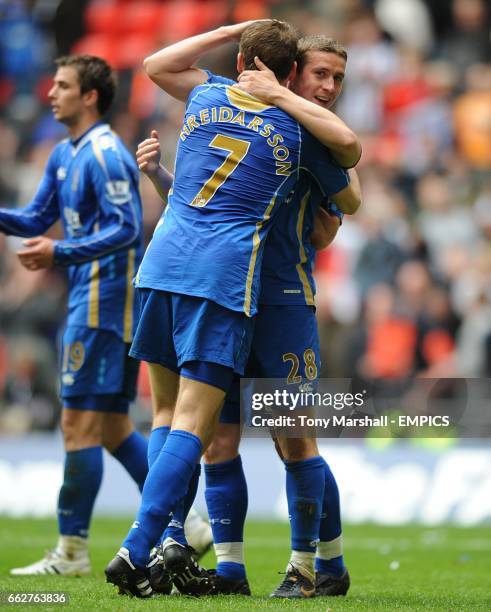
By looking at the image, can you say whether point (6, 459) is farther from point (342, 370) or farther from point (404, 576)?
point (404, 576)

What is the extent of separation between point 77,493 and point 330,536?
1.70 metres

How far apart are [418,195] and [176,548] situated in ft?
32.9

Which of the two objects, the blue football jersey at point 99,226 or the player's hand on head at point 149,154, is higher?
the player's hand on head at point 149,154

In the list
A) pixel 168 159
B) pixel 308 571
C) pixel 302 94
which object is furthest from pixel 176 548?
pixel 168 159

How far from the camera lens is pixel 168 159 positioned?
15.7 meters

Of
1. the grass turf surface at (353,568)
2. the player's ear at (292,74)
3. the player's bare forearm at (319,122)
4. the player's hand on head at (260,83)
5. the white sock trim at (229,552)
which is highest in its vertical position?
the player's ear at (292,74)

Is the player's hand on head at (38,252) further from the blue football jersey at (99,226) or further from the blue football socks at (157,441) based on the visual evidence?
the blue football socks at (157,441)

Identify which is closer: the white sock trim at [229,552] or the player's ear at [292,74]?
the player's ear at [292,74]

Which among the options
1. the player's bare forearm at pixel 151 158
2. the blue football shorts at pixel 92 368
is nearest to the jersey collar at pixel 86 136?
the blue football shorts at pixel 92 368

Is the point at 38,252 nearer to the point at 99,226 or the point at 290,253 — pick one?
the point at 99,226

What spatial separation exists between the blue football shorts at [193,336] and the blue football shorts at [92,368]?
1680mm

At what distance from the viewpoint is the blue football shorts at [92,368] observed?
677cm

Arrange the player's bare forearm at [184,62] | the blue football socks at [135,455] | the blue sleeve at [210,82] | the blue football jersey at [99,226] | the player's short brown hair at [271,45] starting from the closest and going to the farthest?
the player's short brown hair at [271,45], the blue sleeve at [210,82], the player's bare forearm at [184,62], the blue football jersey at [99,226], the blue football socks at [135,455]

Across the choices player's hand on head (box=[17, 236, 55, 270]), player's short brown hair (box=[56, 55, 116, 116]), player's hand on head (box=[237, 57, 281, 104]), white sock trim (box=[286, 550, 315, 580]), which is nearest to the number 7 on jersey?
player's hand on head (box=[237, 57, 281, 104])
